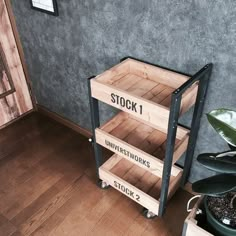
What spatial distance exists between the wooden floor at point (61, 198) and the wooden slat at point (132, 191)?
0.49ft

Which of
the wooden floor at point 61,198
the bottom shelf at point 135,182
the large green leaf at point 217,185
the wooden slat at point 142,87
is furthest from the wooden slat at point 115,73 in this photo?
the wooden floor at point 61,198

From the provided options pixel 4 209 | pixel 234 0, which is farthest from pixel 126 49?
pixel 4 209

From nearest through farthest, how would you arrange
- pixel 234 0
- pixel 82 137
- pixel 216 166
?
pixel 216 166 → pixel 234 0 → pixel 82 137

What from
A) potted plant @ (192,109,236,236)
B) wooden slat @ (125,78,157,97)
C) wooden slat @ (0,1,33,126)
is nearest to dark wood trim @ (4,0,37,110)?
wooden slat @ (0,1,33,126)

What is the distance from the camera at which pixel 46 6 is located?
168 centimetres

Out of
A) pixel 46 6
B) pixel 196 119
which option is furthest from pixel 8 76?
→ pixel 196 119

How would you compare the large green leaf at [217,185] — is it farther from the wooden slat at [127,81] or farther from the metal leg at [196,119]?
the wooden slat at [127,81]

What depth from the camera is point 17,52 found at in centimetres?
215

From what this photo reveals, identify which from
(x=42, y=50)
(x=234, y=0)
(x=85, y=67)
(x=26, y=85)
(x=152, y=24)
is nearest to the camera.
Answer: (x=234, y=0)

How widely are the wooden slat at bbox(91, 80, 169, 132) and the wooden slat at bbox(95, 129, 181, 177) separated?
187 mm

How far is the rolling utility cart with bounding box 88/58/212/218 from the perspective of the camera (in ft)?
3.68

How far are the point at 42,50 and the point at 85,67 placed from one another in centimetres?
44

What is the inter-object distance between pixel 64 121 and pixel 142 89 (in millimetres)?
1110

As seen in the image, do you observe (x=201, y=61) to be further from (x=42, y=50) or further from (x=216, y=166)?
(x=42, y=50)
